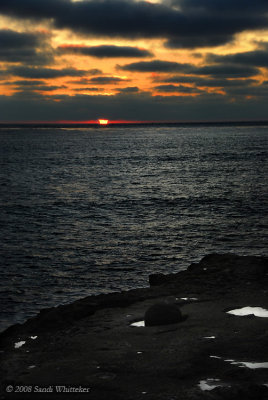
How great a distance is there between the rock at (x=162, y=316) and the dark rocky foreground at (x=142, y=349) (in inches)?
9.3

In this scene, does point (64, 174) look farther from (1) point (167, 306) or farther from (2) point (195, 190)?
(1) point (167, 306)

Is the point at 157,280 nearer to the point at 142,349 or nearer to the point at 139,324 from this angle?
the point at 139,324

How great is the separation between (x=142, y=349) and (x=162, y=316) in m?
2.47

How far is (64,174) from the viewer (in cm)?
9294

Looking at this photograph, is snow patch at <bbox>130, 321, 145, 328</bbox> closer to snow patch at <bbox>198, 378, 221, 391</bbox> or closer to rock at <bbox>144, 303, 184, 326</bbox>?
rock at <bbox>144, 303, 184, 326</bbox>

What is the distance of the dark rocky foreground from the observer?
1278cm

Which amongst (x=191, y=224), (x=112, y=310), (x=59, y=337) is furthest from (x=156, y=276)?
(x=191, y=224)

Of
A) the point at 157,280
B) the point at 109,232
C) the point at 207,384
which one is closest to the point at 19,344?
the point at 207,384

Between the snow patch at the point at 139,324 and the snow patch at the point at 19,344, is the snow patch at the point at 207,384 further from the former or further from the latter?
the snow patch at the point at 19,344

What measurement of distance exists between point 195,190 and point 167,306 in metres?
50.4

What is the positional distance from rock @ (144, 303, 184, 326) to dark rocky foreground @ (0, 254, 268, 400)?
0.24 meters

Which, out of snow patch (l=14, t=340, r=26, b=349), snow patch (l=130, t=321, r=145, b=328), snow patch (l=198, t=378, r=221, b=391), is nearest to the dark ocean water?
snow patch (l=14, t=340, r=26, b=349)

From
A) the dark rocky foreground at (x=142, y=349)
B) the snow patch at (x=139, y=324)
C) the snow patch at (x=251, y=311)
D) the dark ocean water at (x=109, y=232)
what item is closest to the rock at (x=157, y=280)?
the dark rocky foreground at (x=142, y=349)

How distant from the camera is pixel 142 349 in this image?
50.4 feet
